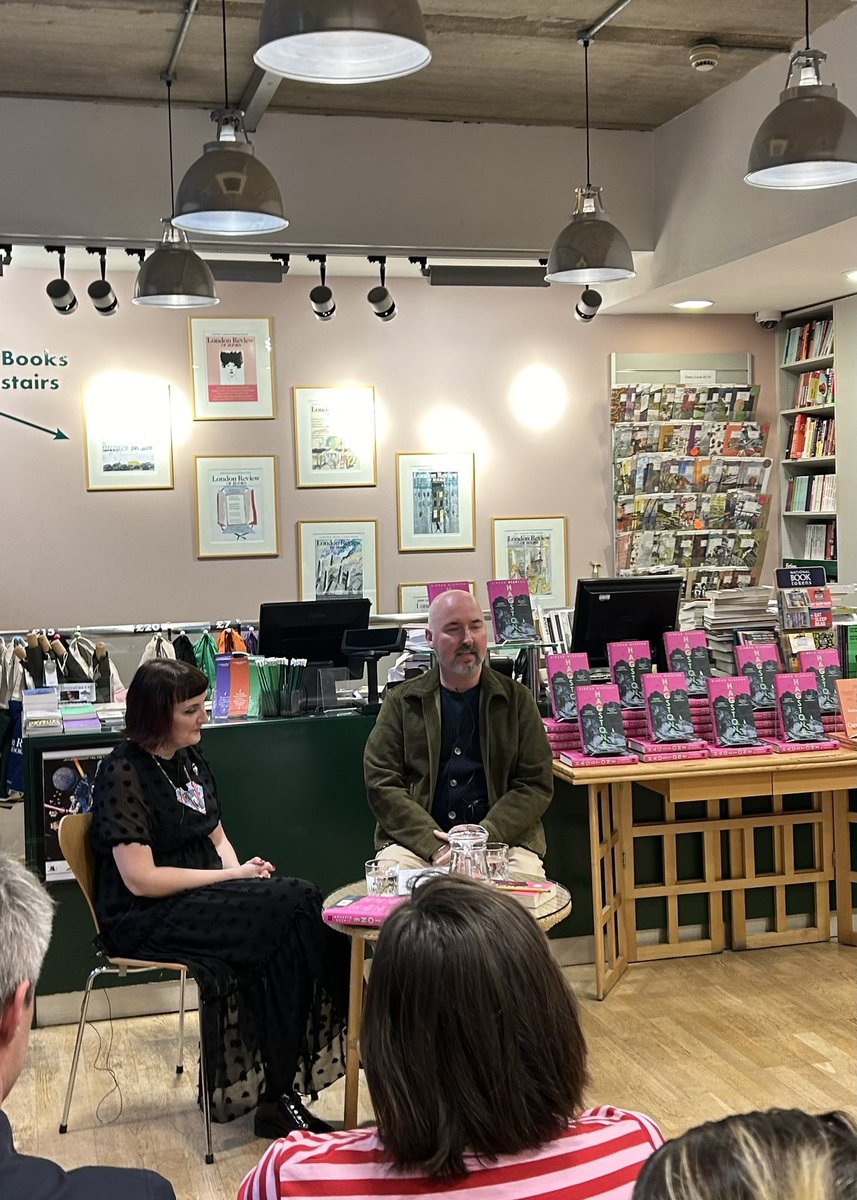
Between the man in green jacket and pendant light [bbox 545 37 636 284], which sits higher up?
pendant light [bbox 545 37 636 284]

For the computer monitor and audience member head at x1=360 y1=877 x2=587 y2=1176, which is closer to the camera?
audience member head at x1=360 y1=877 x2=587 y2=1176

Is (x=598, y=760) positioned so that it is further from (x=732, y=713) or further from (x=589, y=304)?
(x=589, y=304)

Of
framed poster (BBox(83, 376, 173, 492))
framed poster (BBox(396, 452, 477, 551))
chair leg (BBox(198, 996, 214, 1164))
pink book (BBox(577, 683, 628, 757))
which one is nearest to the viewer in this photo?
chair leg (BBox(198, 996, 214, 1164))

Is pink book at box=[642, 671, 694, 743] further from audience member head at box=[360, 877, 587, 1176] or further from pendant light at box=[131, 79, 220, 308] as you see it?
audience member head at box=[360, 877, 587, 1176]

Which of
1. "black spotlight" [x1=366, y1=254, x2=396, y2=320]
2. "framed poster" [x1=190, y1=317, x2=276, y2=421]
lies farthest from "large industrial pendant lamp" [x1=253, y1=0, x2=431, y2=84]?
"framed poster" [x1=190, y1=317, x2=276, y2=421]

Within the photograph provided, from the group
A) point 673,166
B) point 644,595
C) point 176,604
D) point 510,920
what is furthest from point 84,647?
point 510,920

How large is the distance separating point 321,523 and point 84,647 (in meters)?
2.49

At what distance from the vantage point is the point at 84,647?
20.8ft

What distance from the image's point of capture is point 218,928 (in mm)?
3826

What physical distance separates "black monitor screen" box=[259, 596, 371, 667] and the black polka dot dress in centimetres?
148

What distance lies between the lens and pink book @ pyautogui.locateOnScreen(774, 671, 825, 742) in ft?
17.1

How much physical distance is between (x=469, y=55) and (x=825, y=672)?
3.43m

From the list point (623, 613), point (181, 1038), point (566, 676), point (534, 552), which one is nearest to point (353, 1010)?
point (181, 1038)

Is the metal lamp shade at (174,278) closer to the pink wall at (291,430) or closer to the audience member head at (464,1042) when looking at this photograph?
the pink wall at (291,430)
